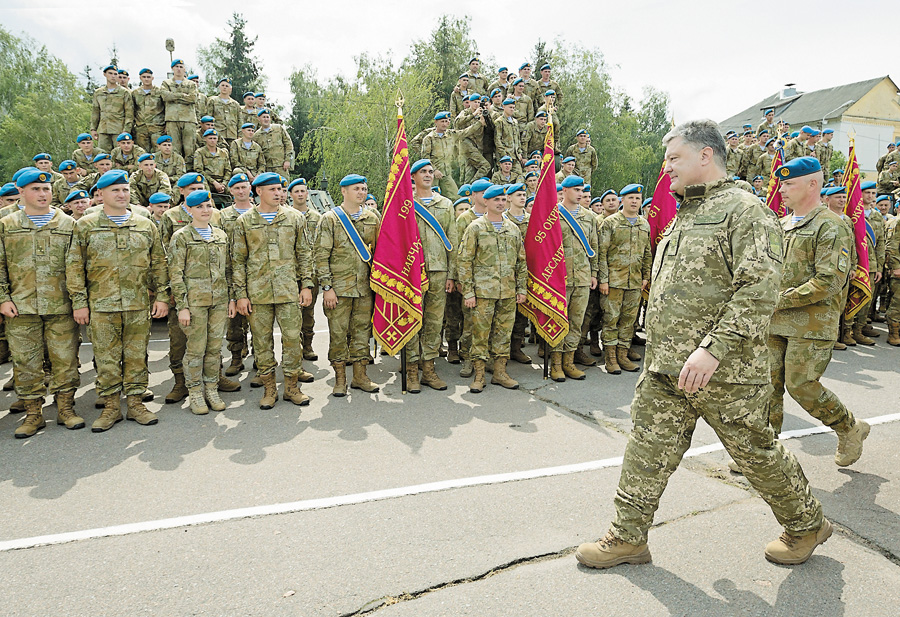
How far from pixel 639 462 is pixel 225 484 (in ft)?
8.96

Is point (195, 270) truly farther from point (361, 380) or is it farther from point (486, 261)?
point (486, 261)

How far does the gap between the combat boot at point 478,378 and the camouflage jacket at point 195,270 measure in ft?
8.76

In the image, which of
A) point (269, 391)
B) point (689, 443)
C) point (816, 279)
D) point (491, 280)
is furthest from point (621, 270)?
point (689, 443)

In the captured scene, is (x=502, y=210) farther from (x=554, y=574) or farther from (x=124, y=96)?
(x=124, y=96)

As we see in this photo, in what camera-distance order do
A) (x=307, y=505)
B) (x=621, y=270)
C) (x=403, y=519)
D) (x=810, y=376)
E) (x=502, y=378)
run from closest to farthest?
(x=403, y=519) → (x=307, y=505) → (x=810, y=376) → (x=502, y=378) → (x=621, y=270)

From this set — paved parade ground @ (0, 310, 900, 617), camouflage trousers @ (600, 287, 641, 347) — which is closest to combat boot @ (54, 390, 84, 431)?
paved parade ground @ (0, 310, 900, 617)

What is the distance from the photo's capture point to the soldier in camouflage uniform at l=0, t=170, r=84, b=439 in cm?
518

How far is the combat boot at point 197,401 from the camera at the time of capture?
18.5 feet

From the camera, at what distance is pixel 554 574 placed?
9.70ft

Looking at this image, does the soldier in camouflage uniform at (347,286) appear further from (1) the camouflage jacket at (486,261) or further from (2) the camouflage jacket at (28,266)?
(2) the camouflage jacket at (28,266)

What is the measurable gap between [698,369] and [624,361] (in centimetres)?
495

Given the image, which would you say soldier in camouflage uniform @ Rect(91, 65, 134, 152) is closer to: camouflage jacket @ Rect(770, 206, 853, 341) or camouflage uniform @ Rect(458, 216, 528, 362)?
camouflage uniform @ Rect(458, 216, 528, 362)

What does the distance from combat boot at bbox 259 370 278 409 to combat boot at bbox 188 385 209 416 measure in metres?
0.51

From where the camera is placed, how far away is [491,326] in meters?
6.71
